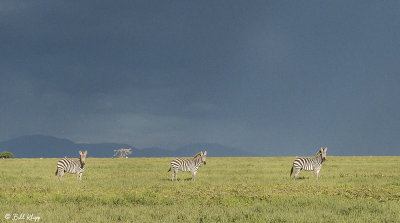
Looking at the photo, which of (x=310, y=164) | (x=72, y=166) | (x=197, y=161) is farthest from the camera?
(x=310, y=164)

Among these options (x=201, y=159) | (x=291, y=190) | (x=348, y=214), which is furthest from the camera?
(x=201, y=159)

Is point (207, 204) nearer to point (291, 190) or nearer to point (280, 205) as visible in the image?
point (280, 205)

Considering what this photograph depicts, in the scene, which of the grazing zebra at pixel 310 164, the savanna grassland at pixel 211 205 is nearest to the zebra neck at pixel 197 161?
the grazing zebra at pixel 310 164

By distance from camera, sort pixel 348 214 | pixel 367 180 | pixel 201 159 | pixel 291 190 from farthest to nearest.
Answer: pixel 201 159 → pixel 367 180 → pixel 291 190 → pixel 348 214

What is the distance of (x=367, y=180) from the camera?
82.7 feet

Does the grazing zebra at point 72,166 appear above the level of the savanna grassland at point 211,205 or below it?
above

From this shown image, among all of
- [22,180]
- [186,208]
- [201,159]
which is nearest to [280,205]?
[186,208]

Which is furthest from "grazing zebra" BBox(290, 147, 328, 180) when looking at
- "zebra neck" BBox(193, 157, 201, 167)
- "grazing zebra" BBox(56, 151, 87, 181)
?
"grazing zebra" BBox(56, 151, 87, 181)

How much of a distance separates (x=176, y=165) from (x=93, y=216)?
13.8 meters

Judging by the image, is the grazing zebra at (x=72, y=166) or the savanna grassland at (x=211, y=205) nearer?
the savanna grassland at (x=211, y=205)

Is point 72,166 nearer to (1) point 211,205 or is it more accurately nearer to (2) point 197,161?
(2) point 197,161
